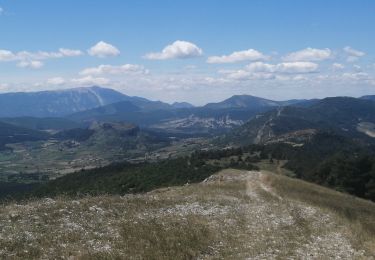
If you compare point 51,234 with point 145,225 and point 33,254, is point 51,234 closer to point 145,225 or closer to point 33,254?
point 33,254

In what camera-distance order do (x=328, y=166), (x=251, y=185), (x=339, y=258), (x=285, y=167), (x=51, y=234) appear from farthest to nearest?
(x=285, y=167)
(x=328, y=166)
(x=251, y=185)
(x=339, y=258)
(x=51, y=234)

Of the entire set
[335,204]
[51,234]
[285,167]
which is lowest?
[285,167]

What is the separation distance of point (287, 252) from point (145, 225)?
37.6 ft

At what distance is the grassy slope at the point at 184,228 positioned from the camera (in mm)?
32031

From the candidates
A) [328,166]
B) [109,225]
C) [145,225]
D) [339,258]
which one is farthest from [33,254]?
[328,166]

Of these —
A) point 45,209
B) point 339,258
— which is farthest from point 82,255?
point 339,258

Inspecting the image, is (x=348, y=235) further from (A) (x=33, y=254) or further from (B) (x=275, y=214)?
(A) (x=33, y=254)

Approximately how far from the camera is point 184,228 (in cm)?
4028

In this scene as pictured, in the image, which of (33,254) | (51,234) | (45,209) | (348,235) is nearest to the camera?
(33,254)

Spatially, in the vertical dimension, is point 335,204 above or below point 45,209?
below

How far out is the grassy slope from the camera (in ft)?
105

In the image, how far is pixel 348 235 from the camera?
4388cm

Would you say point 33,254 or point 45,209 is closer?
point 33,254

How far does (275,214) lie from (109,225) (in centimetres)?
2158
